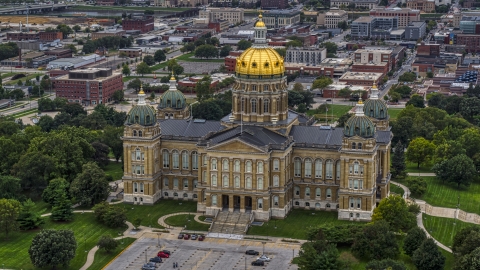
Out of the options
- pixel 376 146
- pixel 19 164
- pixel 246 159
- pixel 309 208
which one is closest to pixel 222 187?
pixel 246 159

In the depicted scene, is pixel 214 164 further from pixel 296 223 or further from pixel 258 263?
pixel 258 263

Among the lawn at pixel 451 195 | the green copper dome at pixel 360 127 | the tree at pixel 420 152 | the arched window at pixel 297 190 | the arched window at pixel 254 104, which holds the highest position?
the arched window at pixel 254 104

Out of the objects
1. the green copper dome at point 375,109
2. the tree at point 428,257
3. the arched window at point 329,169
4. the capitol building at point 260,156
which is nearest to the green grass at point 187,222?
the capitol building at point 260,156

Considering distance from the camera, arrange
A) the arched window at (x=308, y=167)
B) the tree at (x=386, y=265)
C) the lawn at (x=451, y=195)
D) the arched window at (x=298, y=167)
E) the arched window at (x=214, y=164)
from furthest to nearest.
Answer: the lawn at (x=451, y=195) < the arched window at (x=298, y=167) < the arched window at (x=308, y=167) < the arched window at (x=214, y=164) < the tree at (x=386, y=265)

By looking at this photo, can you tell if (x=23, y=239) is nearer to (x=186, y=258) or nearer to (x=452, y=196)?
(x=186, y=258)

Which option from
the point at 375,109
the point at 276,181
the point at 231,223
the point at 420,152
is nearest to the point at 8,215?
the point at 231,223

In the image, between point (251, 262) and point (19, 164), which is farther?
point (19, 164)

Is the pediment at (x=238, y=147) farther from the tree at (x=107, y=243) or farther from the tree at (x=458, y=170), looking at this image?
the tree at (x=458, y=170)
